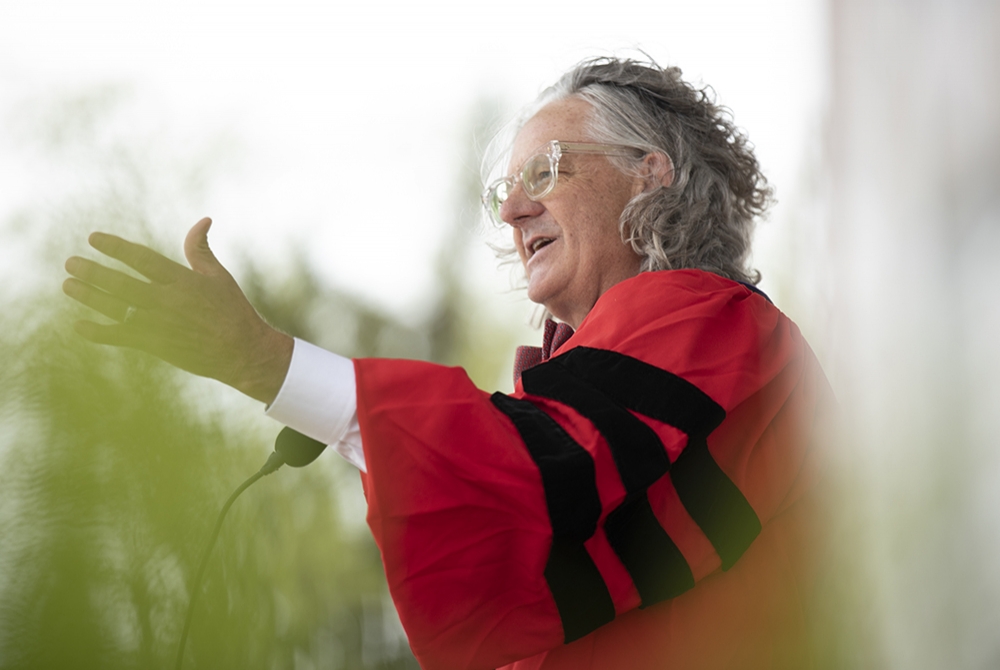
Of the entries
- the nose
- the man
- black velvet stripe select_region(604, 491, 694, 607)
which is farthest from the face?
black velvet stripe select_region(604, 491, 694, 607)

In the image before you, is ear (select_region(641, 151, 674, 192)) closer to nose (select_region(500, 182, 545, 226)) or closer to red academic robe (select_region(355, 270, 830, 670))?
nose (select_region(500, 182, 545, 226))

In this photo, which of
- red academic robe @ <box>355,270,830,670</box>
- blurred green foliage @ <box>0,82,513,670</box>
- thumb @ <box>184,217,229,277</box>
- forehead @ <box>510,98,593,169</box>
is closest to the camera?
blurred green foliage @ <box>0,82,513,670</box>

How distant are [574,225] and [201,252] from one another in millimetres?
979

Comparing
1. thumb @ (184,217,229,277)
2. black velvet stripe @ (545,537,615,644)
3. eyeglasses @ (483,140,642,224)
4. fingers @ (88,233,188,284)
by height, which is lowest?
black velvet stripe @ (545,537,615,644)

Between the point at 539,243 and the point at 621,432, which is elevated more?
the point at 539,243

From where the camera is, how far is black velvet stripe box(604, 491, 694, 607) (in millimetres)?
973

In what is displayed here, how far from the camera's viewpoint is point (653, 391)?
0.96 m

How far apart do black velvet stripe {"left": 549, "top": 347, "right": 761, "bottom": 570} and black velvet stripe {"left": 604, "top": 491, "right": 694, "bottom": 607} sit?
0.05 m

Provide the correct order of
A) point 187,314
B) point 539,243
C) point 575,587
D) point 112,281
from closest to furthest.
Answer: point 112,281, point 187,314, point 575,587, point 539,243

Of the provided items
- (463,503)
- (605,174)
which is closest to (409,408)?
(463,503)

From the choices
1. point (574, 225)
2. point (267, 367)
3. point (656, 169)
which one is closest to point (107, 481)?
point (267, 367)

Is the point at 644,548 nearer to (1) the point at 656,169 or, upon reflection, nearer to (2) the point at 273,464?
(2) the point at 273,464

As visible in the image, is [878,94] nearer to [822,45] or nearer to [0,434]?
[822,45]

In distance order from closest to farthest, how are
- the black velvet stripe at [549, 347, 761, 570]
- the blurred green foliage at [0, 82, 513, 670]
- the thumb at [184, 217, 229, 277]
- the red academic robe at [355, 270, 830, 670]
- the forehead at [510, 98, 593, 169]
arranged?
the blurred green foliage at [0, 82, 513, 670] < the thumb at [184, 217, 229, 277] < the red academic robe at [355, 270, 830, 670] < the black velvet stripe at [549, 347, 761, 570] < the forehead at [510, 98, 593, 169]
